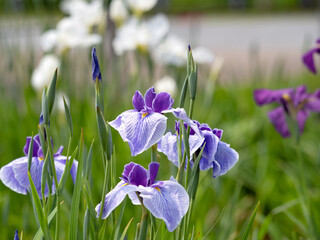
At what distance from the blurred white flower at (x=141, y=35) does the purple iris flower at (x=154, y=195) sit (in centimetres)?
164

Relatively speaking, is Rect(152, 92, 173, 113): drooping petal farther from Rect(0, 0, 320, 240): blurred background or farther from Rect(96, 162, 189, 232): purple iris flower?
Rect(0, 0, 320, 240): blurred background

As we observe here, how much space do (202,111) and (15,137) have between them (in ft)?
3.25

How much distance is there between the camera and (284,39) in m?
10.9

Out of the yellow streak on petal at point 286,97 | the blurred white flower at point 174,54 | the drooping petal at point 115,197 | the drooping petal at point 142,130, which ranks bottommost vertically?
the blurred white flower at point 174,54

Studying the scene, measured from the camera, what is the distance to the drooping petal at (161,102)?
0.78m

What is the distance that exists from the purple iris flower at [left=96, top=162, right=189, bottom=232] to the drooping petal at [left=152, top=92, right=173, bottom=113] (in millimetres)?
91

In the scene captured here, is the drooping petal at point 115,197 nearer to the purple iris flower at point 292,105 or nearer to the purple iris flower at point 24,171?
the purple iris flower at point 24,171

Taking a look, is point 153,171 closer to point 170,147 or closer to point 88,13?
point 170,147

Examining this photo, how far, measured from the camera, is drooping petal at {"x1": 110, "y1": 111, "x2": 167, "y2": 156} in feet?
2.36

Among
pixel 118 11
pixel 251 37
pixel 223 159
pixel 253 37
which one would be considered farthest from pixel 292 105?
pixel 251 37

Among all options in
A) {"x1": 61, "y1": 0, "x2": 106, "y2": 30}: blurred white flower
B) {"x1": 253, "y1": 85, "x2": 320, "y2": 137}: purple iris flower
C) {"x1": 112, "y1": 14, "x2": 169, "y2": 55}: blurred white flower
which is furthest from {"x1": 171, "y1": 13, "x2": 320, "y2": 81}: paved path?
{"x1": 253, "y1": 85, "x2": 320, "y2": 137}: purple iris flower

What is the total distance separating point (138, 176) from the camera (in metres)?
0.77

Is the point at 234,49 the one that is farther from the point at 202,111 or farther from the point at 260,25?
the point at 202,111

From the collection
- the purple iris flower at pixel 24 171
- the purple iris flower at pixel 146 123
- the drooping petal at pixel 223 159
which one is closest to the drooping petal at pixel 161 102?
the purple iris flower at pixel 146 123
